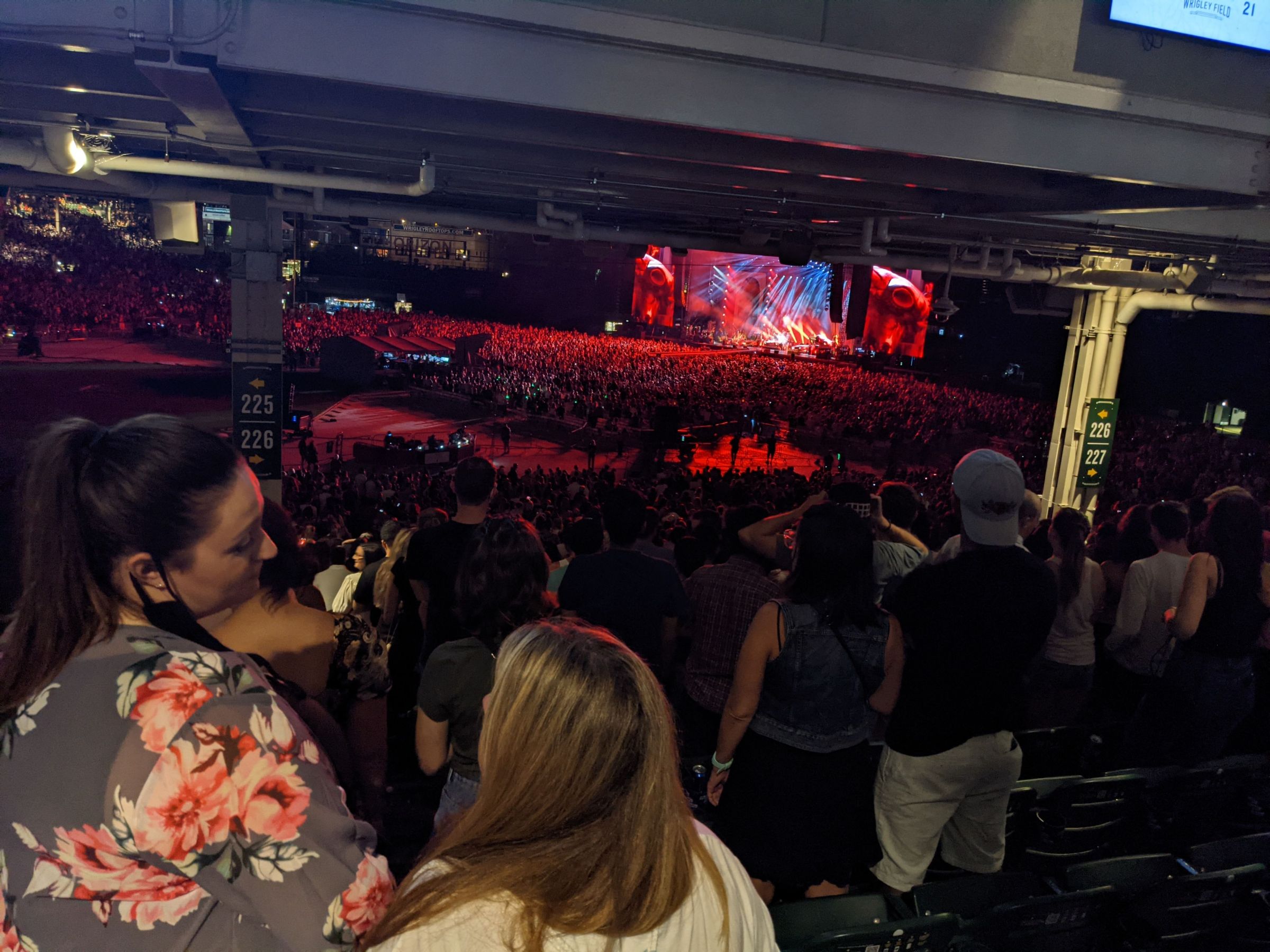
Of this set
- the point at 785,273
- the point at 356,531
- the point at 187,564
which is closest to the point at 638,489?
the point at 356,531

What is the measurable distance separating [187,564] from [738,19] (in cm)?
386

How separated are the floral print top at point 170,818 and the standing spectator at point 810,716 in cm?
160

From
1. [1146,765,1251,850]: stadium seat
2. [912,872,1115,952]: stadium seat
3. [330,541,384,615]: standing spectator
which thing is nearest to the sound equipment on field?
[330,541,384,615]: standing spectator

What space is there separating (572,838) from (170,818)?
0.51m

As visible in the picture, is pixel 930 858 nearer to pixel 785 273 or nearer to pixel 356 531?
pixel 356 531

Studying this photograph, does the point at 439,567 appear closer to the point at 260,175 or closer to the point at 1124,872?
the point at 1124,872

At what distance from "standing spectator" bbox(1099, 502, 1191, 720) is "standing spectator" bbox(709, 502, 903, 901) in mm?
2231

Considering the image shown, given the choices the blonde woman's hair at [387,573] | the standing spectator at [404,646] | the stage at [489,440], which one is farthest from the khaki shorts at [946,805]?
the stage at [489,440]

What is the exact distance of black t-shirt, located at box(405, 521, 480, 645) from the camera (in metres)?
3.40

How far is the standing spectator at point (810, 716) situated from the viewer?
99.3 inches

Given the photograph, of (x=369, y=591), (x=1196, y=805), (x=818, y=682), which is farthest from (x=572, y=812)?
(x=1196, y=805)

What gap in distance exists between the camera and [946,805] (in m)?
2.84

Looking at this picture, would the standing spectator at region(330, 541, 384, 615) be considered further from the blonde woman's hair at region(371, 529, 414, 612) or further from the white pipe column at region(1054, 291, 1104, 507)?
the white pipe column at region(1054, 291, 1104, 507)

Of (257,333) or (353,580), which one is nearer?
(353,580)
